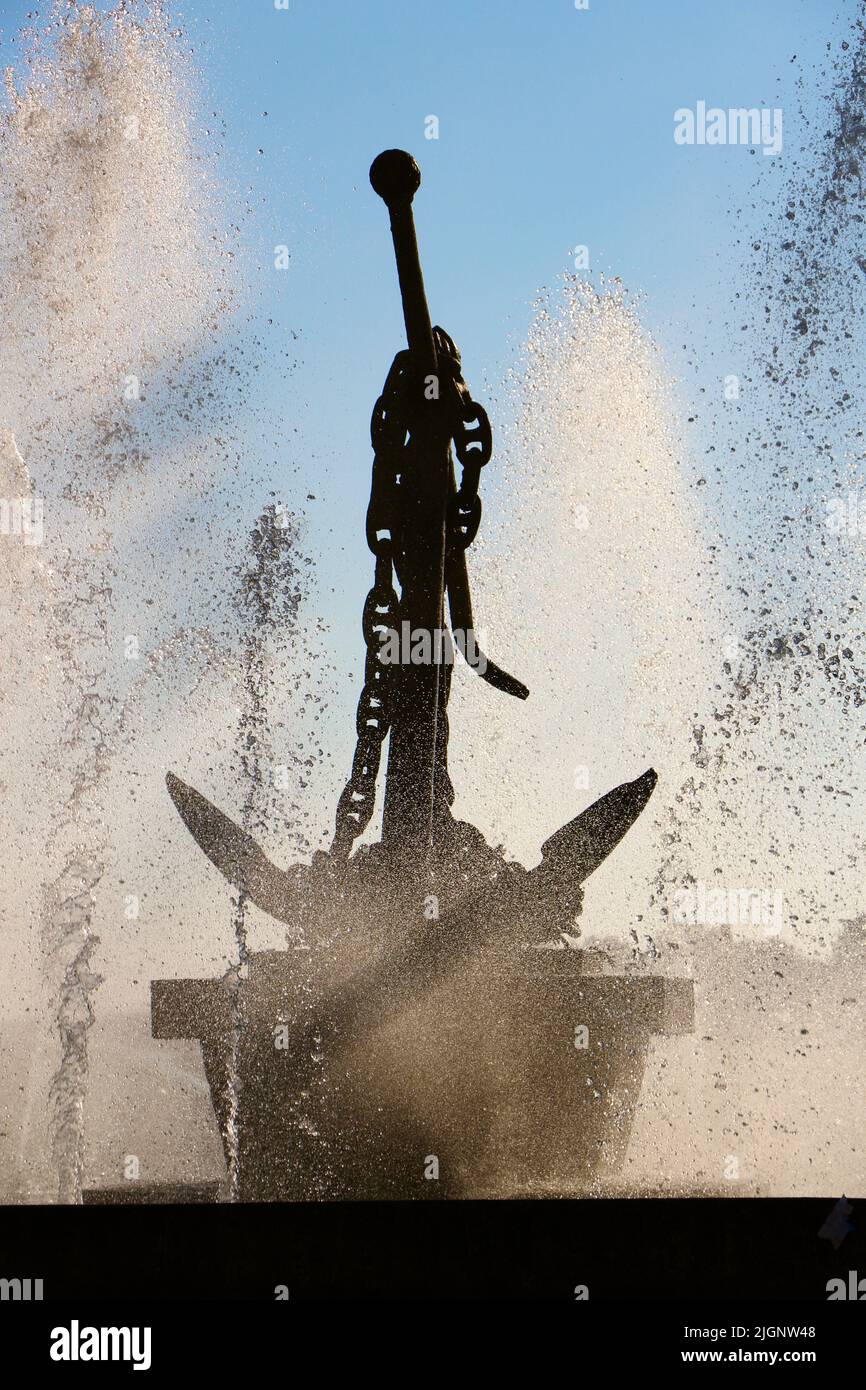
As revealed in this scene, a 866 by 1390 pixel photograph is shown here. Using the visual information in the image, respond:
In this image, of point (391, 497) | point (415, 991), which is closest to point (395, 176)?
point (391, 497)

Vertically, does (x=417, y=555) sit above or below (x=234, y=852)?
above

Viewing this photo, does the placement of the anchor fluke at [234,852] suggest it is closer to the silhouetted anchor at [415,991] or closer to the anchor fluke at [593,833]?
the silhouetted anchor at [415,991]

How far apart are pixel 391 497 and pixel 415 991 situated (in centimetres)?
281

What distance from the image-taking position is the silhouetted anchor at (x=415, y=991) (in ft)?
22.9

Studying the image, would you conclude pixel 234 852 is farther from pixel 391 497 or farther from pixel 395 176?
pixel 395 176

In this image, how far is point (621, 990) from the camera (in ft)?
24.2

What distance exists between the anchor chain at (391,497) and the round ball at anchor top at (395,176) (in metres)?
0.89

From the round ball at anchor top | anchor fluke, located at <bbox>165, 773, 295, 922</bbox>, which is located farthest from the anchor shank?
anchor fluke, located at <bbox>165, 773, 295, 922</bbox>

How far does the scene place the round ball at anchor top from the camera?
769cm

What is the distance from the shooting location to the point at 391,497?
8156mm

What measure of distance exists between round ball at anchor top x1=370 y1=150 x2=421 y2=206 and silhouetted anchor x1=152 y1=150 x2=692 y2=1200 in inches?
0.5

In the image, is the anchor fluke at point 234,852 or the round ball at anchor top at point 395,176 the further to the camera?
the round ball at anchor top at point 395,176

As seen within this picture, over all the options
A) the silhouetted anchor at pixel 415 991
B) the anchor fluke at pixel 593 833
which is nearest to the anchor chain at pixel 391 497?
the silhouetted anchor at pixel 415 991
